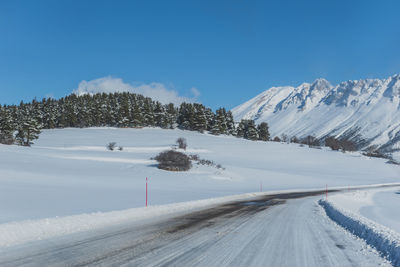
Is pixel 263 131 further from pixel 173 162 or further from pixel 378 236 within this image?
pixel 378 236

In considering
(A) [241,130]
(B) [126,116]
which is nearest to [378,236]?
(B) [126,116]

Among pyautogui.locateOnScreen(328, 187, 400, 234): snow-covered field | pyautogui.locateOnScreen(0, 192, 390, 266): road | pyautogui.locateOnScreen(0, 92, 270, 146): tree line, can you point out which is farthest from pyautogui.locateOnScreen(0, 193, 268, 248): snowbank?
pyautogui.locateOnScreen(0, 92, 270, 146): tree line

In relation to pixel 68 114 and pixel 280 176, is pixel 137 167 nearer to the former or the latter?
pixel 280 176

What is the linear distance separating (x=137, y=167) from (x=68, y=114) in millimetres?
70910

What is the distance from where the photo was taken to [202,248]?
717 centimetres

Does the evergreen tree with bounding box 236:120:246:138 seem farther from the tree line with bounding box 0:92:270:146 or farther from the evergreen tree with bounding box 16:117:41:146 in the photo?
the evergreen tree with bounding box 16:117:41:146

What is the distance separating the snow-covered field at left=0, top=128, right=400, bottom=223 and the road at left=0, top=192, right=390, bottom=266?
426 centimetres

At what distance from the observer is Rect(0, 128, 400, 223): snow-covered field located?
1583cm

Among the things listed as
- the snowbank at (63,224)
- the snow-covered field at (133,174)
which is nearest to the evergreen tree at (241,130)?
the snow-covered field at (133,174)

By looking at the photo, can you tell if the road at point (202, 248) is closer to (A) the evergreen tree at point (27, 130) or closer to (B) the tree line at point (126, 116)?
(A) the evergreen tree at point (27, 130)

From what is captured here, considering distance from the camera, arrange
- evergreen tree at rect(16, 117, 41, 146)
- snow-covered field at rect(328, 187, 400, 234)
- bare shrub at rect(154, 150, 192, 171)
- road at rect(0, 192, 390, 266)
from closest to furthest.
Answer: road at rect(0, 192, 390, 266) → snow-covered field at rect(328, 187, 400, 234) → bare shrub at rect(154, 150, 192, 171) → evergreen tree at rect(16, 117, 41, 146)

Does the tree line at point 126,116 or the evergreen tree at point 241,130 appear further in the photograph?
the evergreen tree at point 241,130

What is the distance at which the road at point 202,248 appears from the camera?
243 inches

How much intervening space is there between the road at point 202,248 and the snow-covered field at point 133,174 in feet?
14.0
